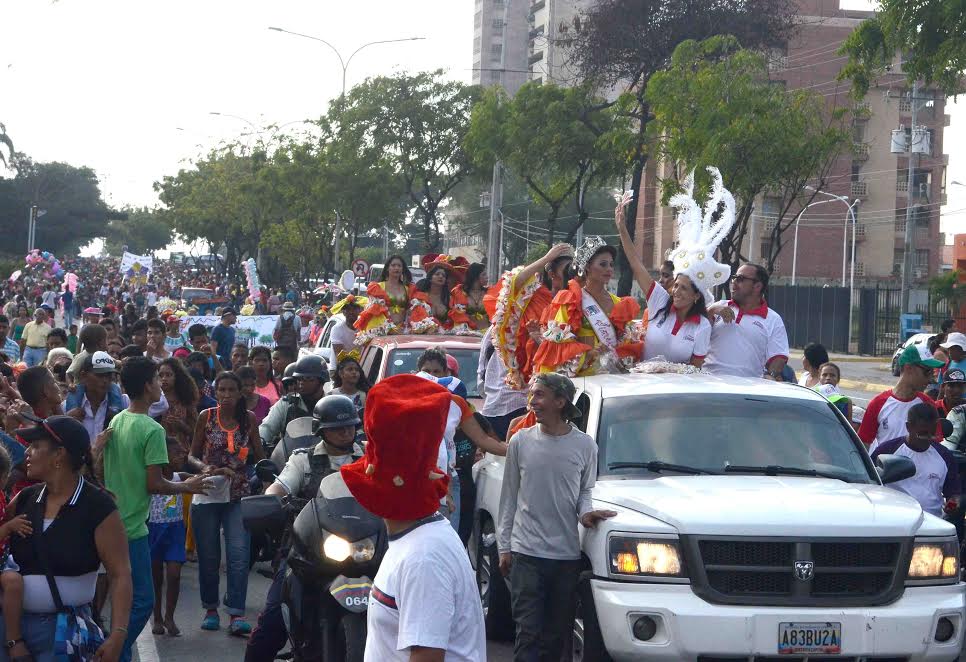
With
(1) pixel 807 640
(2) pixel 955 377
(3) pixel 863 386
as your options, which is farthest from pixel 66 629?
(3) pixel 863 386

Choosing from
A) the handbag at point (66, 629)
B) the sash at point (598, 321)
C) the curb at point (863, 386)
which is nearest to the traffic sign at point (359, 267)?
the curb at point (863, 386)

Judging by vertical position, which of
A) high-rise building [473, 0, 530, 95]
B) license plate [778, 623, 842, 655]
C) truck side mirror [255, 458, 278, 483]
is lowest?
license plate [778, 623, 842, 655]

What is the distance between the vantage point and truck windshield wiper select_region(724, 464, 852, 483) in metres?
7.06

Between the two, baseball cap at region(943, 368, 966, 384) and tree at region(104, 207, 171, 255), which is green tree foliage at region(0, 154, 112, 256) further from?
baseball cap at region(943, 368, 966, 384)

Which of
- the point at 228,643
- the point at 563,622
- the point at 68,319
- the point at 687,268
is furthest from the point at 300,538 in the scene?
the point at 68,319

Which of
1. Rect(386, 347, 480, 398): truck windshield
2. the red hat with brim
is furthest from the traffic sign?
the red hat with brim

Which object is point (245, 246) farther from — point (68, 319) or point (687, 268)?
point (687, 268)

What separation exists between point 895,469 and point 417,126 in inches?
1300

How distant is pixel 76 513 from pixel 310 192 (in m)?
44.2

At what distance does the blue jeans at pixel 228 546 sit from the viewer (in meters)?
8.50

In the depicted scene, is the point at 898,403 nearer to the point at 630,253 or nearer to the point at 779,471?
the point at 630,253

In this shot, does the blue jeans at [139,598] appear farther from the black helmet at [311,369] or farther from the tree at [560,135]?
the tree at [560,135]

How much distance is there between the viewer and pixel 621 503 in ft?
21.6

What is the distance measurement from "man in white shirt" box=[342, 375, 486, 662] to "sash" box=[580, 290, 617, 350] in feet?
17.2
